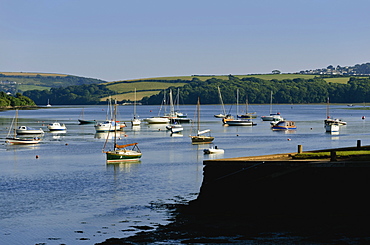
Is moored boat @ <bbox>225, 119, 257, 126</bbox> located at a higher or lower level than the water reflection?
higher

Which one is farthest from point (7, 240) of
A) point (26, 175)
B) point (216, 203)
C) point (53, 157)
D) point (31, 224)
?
Result: point (53, 157)

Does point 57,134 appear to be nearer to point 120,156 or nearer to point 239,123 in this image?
point 239,123

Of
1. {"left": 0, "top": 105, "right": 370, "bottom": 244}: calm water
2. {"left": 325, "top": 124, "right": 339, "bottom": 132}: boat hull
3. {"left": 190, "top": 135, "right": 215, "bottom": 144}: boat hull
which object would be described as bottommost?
{"left": 0, "top": 105, "right": 370, "bottom": 244}: calm water

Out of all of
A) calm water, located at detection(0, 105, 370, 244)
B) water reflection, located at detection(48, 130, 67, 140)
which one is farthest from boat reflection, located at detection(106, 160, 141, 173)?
water reflection, located at detection(48, 130, 67, 140)

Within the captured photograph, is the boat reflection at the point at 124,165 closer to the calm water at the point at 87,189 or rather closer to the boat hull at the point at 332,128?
the calm water at the point at 87,189

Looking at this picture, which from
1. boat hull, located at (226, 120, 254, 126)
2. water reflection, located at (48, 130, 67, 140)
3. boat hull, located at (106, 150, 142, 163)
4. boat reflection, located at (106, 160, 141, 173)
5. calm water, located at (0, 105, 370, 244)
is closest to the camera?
calm water, located at (0, 105, 370, 244)

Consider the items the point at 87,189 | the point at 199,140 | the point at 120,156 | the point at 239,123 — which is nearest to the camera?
the point at 87,189

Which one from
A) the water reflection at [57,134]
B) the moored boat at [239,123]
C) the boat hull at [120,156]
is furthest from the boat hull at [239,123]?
the boat hull at [120,156]

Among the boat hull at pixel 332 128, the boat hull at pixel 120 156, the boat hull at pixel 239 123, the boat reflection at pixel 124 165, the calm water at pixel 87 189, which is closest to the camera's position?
the calm water at pixel 87 189

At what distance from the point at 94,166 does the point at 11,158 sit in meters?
16.4

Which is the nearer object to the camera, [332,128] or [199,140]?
[199,140]

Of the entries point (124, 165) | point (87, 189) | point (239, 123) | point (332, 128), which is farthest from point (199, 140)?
point (239, 123)

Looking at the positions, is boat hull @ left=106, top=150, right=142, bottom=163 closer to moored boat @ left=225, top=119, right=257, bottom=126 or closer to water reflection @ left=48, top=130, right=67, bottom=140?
water reflection @ left=48, top=130, right=67, bottom=140

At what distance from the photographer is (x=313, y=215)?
39.1 meters
